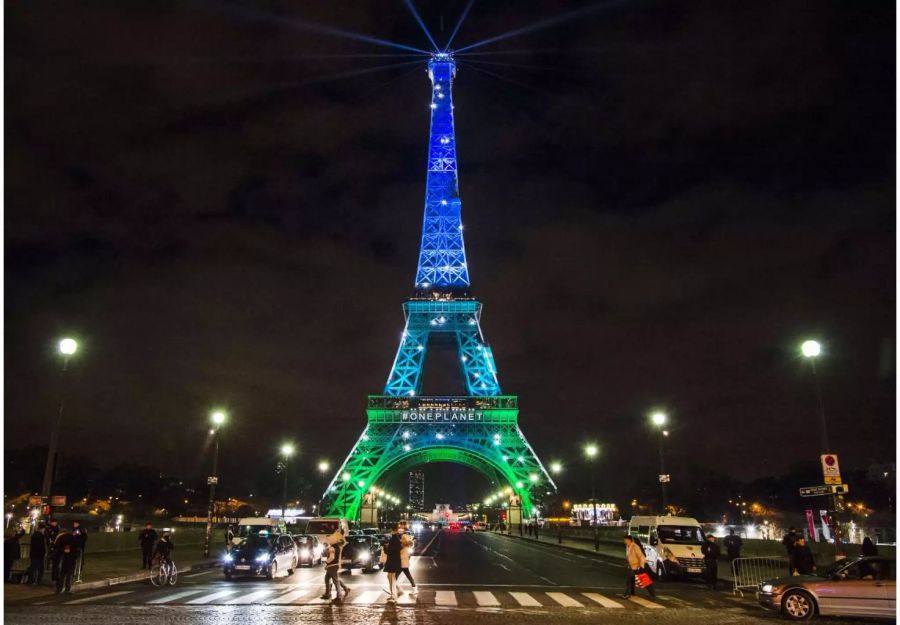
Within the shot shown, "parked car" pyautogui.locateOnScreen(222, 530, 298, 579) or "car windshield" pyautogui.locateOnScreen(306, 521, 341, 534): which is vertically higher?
"car windshield" pyautogui.locateOnScreen(306, 521, 341, 534)

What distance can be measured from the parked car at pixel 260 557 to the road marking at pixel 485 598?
24.6ft

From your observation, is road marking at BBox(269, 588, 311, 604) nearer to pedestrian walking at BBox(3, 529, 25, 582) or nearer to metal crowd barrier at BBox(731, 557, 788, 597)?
pedestrian walking at BBox(3, 529, 25, 582)

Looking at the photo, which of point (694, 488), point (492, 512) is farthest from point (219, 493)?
point (694, 488)

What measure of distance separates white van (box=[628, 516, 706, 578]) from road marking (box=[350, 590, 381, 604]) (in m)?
9.23

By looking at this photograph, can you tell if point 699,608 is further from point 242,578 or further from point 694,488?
point 694,488

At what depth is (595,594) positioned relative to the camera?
63.1 feet

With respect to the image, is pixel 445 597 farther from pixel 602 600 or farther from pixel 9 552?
pixel 9 552

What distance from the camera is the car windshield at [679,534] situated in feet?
78.7

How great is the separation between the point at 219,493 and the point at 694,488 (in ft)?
329

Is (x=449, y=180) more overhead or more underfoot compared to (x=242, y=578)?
more overhead

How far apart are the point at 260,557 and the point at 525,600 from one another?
31.4ft

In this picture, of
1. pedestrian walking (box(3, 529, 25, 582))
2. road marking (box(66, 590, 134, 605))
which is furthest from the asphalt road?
pedestrian walking (box(3, 529, 25, 582))

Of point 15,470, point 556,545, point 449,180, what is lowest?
point 556,545

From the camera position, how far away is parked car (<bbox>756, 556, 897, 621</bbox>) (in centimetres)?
1404
